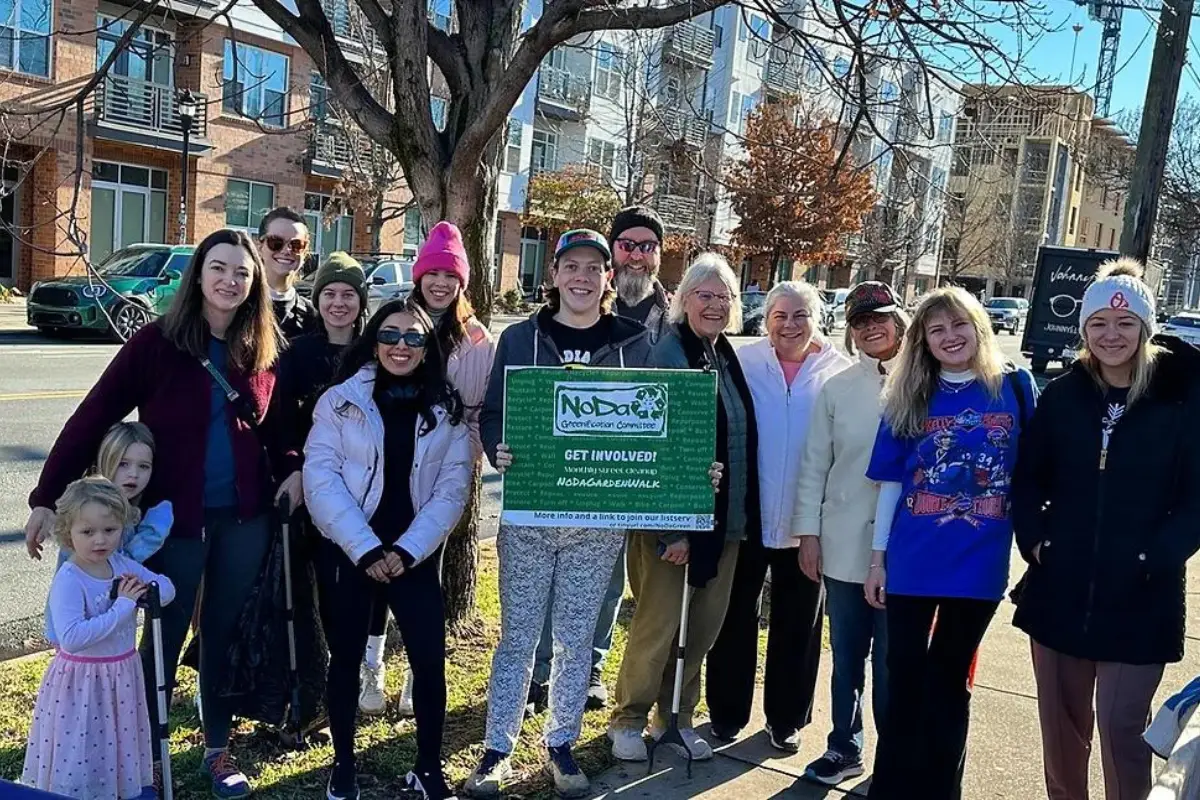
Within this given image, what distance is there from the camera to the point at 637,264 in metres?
5.11

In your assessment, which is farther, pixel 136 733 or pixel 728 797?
pixel 728 797

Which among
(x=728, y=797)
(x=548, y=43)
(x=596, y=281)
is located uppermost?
(x=548, y=43)

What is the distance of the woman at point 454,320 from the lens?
430cm

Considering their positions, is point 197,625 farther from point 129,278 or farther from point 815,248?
point 815,248

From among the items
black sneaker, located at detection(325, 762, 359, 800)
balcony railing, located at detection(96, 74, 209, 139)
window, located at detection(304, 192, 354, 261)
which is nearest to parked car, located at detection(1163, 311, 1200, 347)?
window, located at detection(304, 192, 354, 261)

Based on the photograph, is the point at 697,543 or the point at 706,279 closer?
the point at 697,543

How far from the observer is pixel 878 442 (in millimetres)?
3928

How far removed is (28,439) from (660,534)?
783cm

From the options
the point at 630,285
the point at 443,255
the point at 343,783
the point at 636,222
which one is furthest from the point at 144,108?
the point at 343,783

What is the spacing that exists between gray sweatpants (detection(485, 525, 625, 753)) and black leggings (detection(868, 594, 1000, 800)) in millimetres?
1196

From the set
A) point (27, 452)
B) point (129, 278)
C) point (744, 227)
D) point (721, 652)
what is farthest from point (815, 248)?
point (721, 652)

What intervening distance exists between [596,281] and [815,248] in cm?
3720

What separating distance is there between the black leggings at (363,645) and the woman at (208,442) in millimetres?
421

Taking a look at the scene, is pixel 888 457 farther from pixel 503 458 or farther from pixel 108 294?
pixel 108 294
